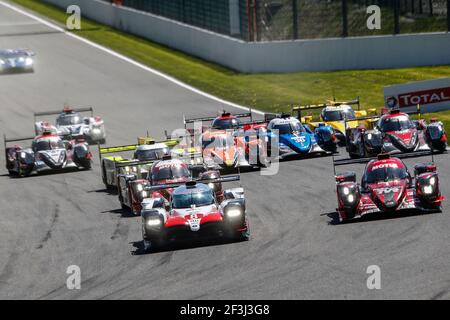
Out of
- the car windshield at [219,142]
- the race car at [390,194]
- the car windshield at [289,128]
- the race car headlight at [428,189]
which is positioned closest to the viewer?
the race car headlight at [428,189]

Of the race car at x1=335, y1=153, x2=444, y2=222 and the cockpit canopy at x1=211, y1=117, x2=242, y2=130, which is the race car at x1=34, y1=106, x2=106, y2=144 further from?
the race car at x1=335, y1=153, x2=444, y2=222

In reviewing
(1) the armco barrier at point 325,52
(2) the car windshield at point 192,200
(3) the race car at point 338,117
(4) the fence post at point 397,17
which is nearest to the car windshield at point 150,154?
(3) the race car at point 338,117

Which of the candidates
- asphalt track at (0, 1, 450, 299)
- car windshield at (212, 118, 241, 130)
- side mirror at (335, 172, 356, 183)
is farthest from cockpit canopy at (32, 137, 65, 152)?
side mirror at (335, 172, 356, 183)

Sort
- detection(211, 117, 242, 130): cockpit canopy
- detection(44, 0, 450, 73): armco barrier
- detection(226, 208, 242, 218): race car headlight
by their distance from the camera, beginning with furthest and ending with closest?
detection(44, 0, 450, 73): armco barrier → detection(211, 117, 242, 130): cockpit canopy → detection(226, 208, 242, 218): race car headlight

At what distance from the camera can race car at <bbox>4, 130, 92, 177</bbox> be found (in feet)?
137

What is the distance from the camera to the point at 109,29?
267 feet

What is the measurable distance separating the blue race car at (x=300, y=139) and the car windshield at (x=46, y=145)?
7.68 m

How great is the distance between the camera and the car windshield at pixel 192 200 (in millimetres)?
27859

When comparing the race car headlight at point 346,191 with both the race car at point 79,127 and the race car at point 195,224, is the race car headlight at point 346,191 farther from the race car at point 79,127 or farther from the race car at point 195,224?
the race car at point 79,127

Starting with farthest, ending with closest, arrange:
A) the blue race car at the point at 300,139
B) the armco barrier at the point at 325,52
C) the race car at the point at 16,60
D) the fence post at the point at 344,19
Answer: the race car at the point at 16,60
the fence post at the point at 344,19
the armco barrier at the point at 325,52
the blue race car at the point at 300,139

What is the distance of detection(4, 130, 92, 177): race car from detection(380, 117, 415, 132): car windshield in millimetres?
10361
